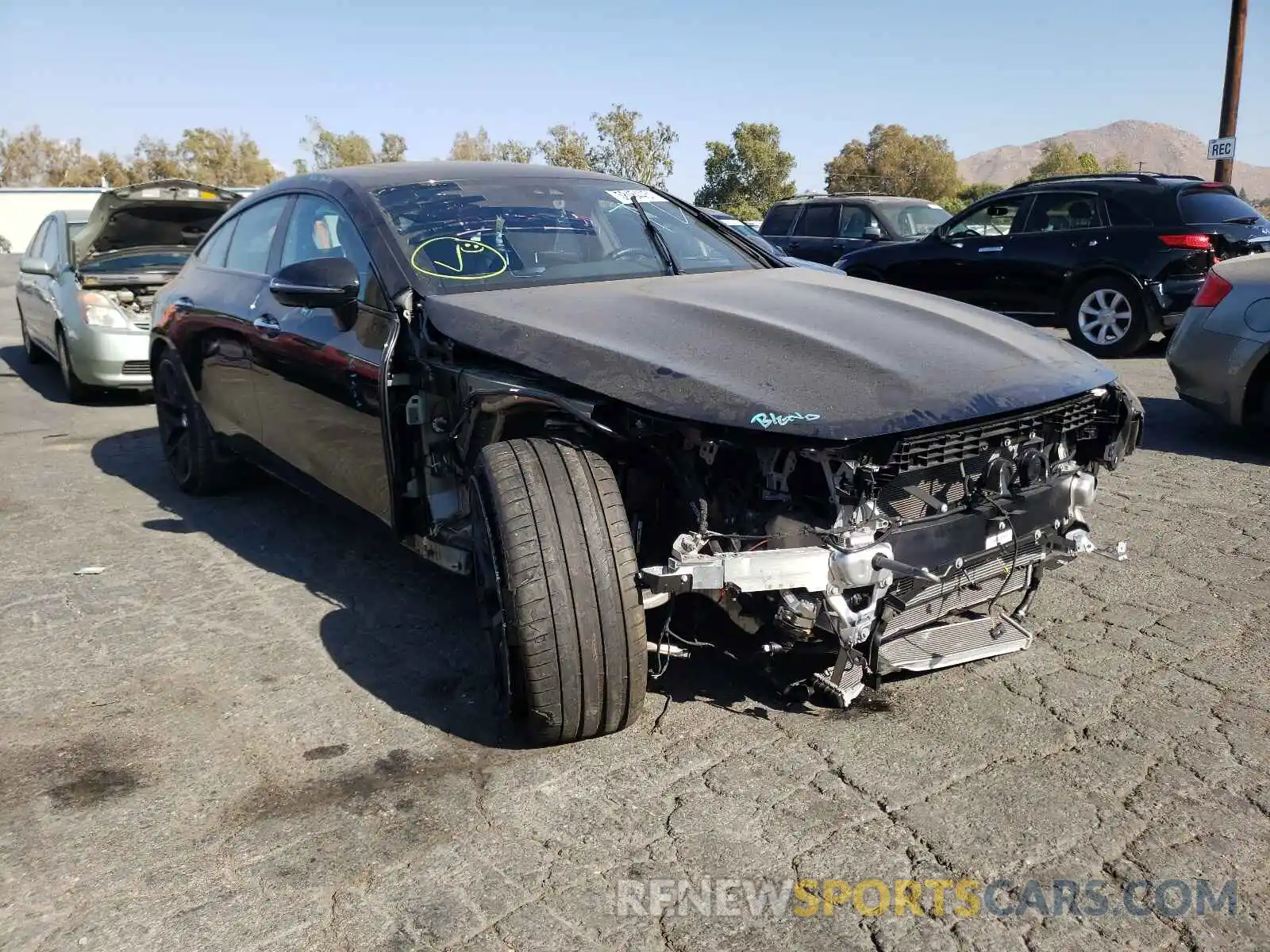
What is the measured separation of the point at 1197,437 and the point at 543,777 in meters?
5.49

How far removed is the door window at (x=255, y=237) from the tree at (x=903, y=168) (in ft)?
164

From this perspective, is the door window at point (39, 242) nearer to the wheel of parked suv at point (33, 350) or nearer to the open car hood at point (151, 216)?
the wheel of parked suv at point (33, 350)

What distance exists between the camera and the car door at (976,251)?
36.0 feet

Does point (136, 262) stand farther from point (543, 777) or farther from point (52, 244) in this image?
point (543, 777)

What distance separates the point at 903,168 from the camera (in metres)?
53.8

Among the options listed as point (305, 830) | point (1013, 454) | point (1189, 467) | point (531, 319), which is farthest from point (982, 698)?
point (1189, 467)

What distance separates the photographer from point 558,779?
2.87 metres

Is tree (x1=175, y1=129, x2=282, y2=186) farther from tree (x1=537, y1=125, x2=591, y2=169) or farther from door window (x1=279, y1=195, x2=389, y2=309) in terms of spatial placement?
door window (x1=279, y1=195, x2=389, y2=309)

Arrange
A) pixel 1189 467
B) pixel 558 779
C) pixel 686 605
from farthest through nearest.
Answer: pixel 1189 467
pixel 686 605
pixel 558 779

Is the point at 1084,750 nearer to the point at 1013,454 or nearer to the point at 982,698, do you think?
the point at 982,698

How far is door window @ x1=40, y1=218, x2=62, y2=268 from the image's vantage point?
9.45 m

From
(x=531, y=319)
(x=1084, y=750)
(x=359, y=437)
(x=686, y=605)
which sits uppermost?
(x=531, y=319)

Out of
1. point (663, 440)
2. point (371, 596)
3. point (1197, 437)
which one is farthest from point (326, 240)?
point (1197, 437)

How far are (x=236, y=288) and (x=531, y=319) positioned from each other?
2.30 metres
